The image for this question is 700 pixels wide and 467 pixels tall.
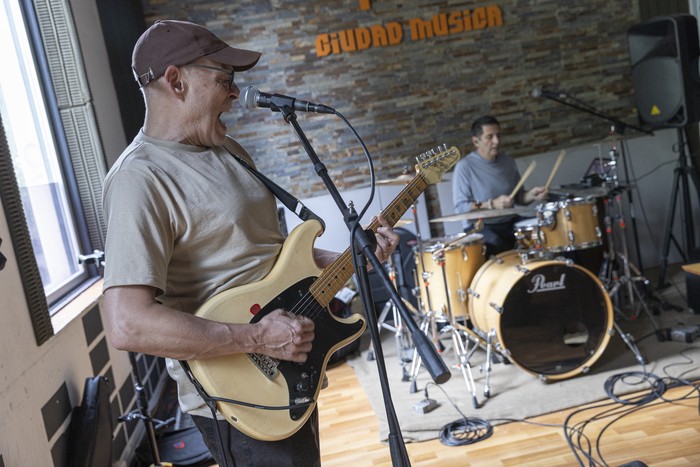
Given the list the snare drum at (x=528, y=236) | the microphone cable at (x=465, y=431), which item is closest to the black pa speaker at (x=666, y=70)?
the snare drum at (x=528, y=236)

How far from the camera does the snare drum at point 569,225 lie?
4023 mm

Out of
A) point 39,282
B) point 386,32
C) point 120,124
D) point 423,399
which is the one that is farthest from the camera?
point 386,32

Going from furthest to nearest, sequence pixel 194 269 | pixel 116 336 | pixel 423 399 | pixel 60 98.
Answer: pixel 423 399 → pixel 60 98 → pixel 194 269 → pixel 116 336

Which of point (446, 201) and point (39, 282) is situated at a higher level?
point (39, 282)

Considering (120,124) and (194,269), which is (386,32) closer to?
(120,124)

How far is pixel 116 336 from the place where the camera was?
140cm

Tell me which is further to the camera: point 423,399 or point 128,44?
point 128,44

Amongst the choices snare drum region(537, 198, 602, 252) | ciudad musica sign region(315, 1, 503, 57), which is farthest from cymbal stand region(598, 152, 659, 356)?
ciudad musica sign region(315, 1, 503, 57)

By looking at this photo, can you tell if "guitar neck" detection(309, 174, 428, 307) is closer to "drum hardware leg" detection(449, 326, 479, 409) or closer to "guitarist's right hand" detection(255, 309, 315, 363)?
"guitarist's right hand" detection(255, 309, 315, 363)

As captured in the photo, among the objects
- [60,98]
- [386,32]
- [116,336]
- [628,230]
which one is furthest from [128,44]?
[628,230]

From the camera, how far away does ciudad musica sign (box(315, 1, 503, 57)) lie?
529 cm

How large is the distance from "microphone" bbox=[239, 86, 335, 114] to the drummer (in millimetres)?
3014

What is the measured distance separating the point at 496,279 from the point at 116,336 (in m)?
2.60

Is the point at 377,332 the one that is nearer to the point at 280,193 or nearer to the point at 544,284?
the point at 280,193
